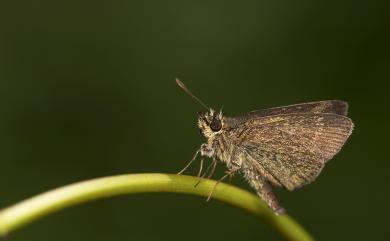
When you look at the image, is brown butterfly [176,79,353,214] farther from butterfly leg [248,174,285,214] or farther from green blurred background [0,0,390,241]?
green blurred background [0,0,390,241]

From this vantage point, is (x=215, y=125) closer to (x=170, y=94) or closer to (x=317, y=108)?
(x=317, y=108)

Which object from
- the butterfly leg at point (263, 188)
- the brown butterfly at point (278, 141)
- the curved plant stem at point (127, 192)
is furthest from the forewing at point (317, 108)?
the curved plant stem at point (127, 192)

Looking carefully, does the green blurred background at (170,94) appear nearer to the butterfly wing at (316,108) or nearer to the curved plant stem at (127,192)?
the butterfly wing at (316,108)

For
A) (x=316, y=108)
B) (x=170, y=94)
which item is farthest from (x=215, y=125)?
(x=170, y=94)

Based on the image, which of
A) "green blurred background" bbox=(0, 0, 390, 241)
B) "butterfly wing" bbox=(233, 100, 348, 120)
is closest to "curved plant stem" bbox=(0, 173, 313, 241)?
"butterfly wing" bbox=(233, 100, 348, 120)

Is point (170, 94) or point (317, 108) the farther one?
point (170, 94)

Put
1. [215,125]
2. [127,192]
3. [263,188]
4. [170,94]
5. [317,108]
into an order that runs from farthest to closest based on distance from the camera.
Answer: [170,94] < [215,125] < [317,108] < [263,188] < [127,192]
